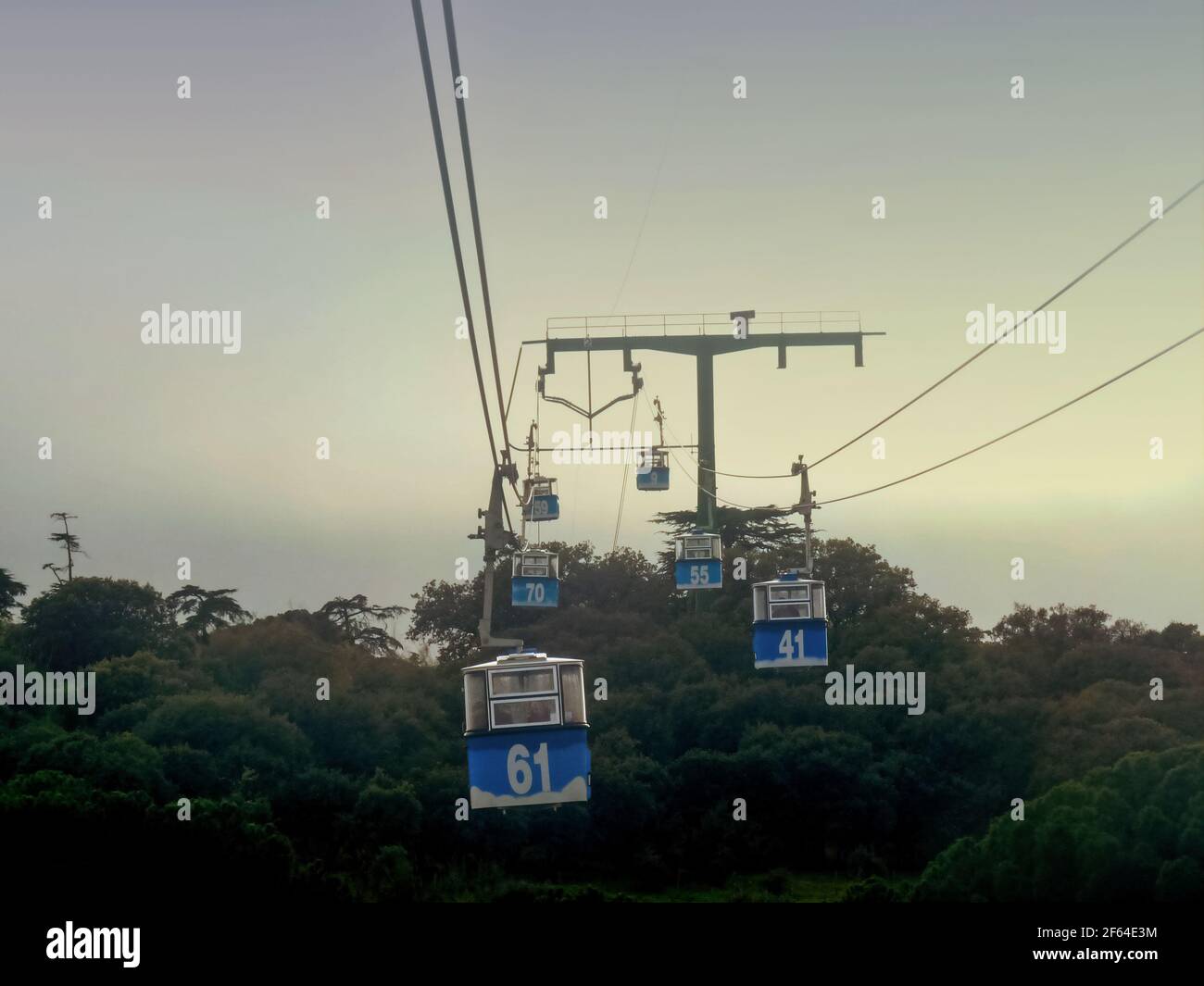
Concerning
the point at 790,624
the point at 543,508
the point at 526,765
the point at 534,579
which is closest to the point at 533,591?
the point at 534,579

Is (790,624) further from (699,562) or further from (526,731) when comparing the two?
(526,731)

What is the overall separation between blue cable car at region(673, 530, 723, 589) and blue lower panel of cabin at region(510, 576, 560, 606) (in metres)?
3.04

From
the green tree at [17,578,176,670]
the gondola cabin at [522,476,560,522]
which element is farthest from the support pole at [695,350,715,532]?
the green tree at [17,578,176,670]

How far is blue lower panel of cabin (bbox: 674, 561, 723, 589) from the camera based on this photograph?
41.0m

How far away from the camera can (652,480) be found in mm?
47438

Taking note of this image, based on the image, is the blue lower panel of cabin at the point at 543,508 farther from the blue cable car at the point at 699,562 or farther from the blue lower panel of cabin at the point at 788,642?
the blue lower panel of cabin at the point at 788,642

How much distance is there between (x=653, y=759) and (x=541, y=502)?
14386mm

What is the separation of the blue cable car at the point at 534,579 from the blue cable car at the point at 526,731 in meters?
17.2

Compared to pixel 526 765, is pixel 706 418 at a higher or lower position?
higher

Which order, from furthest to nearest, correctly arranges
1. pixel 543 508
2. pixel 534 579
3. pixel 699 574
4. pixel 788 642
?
pixel 543 508 < pixel 534 579 < pixel 699 574 < pixel 788 642

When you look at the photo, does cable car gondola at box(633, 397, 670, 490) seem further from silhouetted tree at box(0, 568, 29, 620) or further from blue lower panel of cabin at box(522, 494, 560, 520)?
silhouetted tree at box(0, 568, 29, 620)

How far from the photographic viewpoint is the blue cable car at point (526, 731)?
23594 mm
